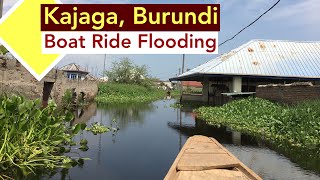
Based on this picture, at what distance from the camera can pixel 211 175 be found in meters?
5.59

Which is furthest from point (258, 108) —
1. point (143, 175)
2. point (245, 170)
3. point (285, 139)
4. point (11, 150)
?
point (11, 150)

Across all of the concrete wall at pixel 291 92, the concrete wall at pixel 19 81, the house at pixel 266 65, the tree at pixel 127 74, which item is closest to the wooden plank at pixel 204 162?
the concrete wall at pixel 19 81

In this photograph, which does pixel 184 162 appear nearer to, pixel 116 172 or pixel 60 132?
pixel 116 172

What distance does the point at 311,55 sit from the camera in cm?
2758

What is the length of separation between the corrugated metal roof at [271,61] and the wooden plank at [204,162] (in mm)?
17369

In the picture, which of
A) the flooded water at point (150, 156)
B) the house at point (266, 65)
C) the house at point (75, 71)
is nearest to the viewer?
the flooded water at point (150, 156)

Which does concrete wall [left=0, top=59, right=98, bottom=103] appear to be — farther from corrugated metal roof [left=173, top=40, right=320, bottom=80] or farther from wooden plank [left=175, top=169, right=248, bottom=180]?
corrugated metal roof [left=173, top=40, right=320, bottom=80]

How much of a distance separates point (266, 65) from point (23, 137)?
866 inches

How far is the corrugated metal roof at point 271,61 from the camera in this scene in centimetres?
2469

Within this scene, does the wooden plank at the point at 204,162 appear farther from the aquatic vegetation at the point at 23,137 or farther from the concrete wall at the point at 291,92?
the concrete wall at the point at 291,92

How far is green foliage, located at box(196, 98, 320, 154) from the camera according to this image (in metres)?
11.6

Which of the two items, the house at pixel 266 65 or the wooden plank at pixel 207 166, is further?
the house at pixel 266 65

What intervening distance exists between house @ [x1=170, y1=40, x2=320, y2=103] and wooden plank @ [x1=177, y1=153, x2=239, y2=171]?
17242 mm

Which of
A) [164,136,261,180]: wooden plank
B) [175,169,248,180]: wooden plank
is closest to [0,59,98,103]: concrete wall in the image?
[164,136,261,180]: wooden plank
